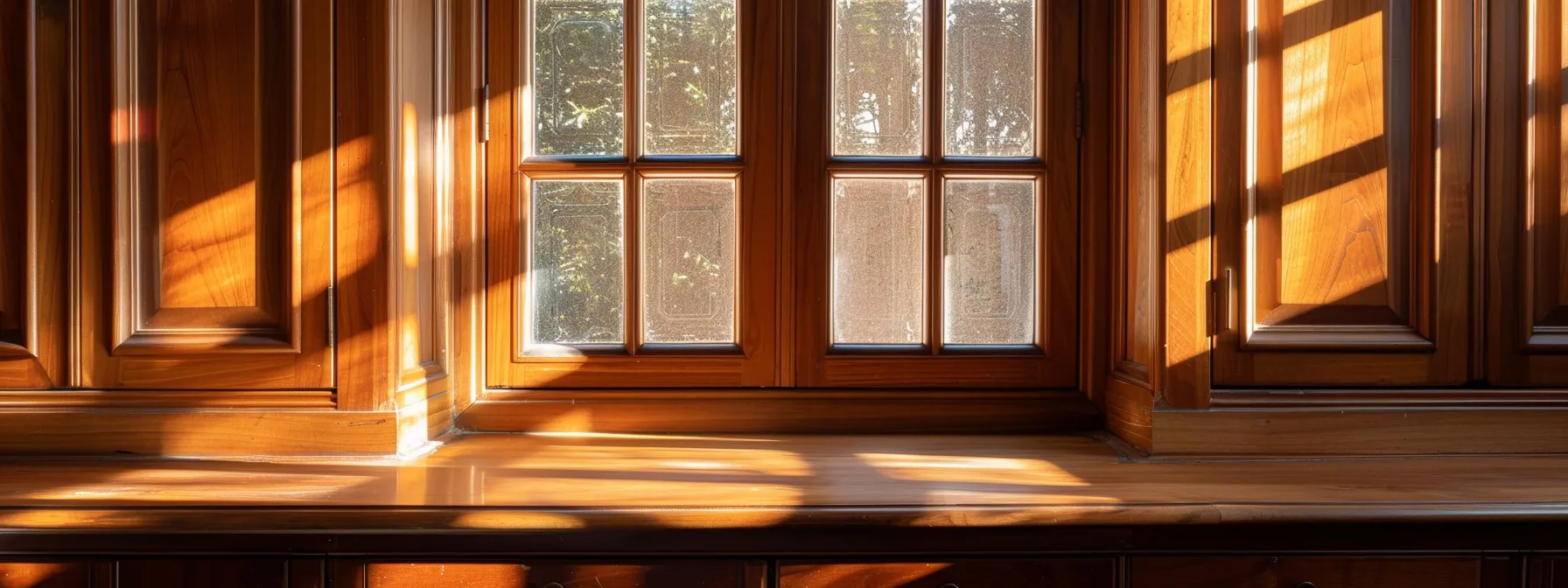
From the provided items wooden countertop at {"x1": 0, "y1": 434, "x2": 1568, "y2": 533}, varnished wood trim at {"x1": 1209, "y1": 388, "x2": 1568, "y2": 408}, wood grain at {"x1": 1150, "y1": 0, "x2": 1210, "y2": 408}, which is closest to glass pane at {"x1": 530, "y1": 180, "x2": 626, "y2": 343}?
wooden countertop at {"x1": 0, "y1": 434, "x2": 1568, "y2": 533}

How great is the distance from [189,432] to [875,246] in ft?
3.96

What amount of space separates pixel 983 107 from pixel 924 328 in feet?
1.42

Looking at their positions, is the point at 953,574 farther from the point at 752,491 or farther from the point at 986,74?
the point at 986,74

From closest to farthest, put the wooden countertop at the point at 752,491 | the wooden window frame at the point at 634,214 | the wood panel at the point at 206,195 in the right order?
1. the wooden countertop at the point at 752,491
2. the wood panel at the point at 206,195
3. the wooden window frame at the point at 634,214

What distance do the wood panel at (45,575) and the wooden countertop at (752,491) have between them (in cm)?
6

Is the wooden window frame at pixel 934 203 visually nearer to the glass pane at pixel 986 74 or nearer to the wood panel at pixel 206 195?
the glass pane at pixel 986 74

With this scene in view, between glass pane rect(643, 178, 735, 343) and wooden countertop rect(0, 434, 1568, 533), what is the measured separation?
32cm

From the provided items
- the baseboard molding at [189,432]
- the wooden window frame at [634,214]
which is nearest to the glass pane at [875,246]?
the wooden window frame at [634,214]

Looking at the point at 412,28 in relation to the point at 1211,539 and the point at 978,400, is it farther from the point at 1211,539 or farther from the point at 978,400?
the point at 1211,539

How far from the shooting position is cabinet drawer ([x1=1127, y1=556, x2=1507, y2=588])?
132cm

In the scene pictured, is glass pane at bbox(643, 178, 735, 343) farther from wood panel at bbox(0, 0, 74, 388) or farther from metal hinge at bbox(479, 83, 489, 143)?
wood panel at bbox(0, 0, 74, 388)

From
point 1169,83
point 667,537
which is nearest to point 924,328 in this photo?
point 1169,83

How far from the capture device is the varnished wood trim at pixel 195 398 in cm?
159

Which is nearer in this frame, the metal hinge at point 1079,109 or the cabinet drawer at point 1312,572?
the cabinet drawer at point 1312,572
